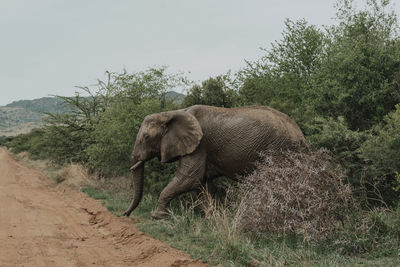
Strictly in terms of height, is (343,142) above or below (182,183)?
above

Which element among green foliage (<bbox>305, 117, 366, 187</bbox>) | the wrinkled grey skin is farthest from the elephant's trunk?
green foliage (<bbox>305, 117, 366, 187</bbox>)

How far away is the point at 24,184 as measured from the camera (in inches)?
619

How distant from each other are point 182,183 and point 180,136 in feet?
3.58

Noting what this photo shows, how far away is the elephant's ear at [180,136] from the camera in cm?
856

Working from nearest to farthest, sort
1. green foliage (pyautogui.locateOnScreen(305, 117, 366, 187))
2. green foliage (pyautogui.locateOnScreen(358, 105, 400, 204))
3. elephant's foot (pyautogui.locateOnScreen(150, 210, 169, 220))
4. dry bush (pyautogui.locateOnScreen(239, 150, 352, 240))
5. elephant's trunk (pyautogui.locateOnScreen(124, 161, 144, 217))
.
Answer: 1. dry bush (pyautogui.locateOnScreen(239, 150, 352, 240))
2. green foliage (pyautogui.locateOnScreen(358, 105, 400, 204))
3. elephant's foot (pyautogui.locateOnScreen(150, 210, 169, 220))
4. elephant's trunk (pyautogui.locateOnScreen(124, 161, 144, 217))
5. green foliage (pyautogui.locateOnScreen(305, 117, 366, 187))

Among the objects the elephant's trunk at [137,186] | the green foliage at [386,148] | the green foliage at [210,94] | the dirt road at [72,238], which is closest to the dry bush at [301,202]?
the dirt road at [72,238]

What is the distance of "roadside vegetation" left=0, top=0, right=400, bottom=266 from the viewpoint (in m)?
5.97

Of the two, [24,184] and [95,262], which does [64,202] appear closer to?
[24,184]

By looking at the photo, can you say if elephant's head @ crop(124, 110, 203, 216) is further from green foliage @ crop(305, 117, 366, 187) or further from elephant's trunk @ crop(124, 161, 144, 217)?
green foliage @ crop(305, 117, 366, 187)

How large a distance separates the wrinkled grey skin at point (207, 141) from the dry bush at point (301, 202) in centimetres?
207

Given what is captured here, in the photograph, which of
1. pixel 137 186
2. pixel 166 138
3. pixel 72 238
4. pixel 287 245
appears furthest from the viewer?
pixel 137 186

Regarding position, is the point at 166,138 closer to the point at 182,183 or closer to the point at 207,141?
the point at 207,141

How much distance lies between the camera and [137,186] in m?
9.12

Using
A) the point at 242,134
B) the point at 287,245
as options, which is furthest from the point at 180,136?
the point at 287,245
